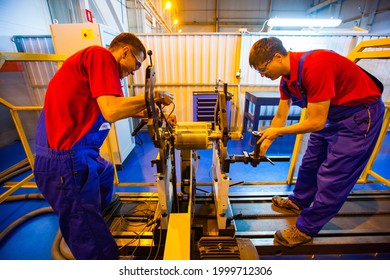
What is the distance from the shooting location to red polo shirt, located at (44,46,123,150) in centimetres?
105

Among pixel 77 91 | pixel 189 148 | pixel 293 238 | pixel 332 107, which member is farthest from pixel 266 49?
pixel 293 238

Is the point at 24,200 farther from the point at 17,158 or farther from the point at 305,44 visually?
the point at 305,44

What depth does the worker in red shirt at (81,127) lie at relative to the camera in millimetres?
1060

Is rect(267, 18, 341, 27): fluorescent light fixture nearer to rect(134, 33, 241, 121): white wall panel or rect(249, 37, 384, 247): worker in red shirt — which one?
rect(134, 33, 241, 121): white wall panel

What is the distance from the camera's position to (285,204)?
6.62 feet

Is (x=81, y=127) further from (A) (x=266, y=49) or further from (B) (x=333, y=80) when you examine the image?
(B) (x=333, y=80)

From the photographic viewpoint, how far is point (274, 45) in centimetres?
128

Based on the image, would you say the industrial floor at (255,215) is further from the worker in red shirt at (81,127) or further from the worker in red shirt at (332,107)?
the worker in red shirt at (81,127)

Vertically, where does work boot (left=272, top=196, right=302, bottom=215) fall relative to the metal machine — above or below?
below

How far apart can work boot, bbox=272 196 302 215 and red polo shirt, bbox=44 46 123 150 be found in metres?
1.93

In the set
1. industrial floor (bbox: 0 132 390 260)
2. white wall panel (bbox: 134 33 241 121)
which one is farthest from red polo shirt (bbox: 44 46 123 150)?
white wall panel (bbox: 134 33 241 121)

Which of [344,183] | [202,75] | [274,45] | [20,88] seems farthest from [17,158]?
[344,183]

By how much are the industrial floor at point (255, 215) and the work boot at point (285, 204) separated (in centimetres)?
9

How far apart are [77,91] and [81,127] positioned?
225mm
